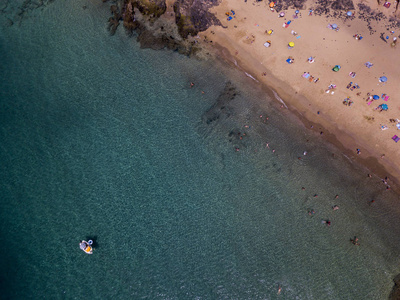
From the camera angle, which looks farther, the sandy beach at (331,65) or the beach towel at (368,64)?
the beach towel at (368,64)

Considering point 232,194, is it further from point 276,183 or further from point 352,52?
point 352,52

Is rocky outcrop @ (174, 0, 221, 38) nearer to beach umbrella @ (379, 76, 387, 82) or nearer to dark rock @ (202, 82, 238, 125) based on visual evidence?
dark rock @ (202, 82, 238, 125)

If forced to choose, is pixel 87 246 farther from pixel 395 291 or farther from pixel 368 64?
pixel 368 64

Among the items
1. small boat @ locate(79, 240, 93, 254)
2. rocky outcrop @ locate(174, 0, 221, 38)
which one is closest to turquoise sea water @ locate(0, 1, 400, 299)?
small boat @ locate(79, 240, 93, 254)

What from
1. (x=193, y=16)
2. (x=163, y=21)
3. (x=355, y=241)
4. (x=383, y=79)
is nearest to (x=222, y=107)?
(x=193, y=16)

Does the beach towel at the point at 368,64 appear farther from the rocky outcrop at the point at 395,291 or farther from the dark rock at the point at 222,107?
the rocky outcrop at the point at 395,291

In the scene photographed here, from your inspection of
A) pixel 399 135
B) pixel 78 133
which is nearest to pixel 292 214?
pixel 399 135

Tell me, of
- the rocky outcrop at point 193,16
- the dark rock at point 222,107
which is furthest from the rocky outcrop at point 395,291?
the rocky outcrop at point 193,16
